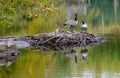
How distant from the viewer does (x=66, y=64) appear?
23.4 m

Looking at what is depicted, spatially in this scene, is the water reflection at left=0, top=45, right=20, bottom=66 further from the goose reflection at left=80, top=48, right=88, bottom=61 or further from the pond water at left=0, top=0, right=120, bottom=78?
the goose reflection at left=80, top=48, right=88, bottom=61

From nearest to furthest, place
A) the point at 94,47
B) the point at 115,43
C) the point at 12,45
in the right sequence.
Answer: the point at 12,45 → the point at 94,47 → the point at 115,43

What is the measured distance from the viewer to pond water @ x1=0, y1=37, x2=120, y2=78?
20391mm

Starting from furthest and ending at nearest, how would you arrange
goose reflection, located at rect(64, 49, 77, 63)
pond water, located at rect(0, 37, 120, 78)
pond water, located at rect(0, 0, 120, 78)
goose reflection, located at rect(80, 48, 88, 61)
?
goose reflection, located at rect(64, 49, 77, 63) → goose reflection, located at rect(80, 48, 88, 61) → pond water, located at rect(0, 0, 120, 78) → pond water, located at rect(0, 37, 120, 78)

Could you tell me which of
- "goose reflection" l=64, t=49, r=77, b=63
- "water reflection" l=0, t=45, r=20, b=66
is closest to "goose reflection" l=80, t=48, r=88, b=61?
"goose reflection" l=64, t=49, r=77, b=63

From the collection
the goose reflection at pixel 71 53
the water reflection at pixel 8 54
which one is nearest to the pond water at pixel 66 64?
the goose reflection at pixel 71 53

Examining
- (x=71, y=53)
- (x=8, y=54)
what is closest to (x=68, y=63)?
(x=8, y=54)

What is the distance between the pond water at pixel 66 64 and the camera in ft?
66.9

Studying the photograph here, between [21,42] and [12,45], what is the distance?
4956 mm

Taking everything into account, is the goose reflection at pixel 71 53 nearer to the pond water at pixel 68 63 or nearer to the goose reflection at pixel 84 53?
the pond water at pixel 68 63

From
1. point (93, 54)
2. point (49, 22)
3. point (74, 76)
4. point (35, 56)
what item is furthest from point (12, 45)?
point (49, 22)

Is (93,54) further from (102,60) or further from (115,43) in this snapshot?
(115,43)

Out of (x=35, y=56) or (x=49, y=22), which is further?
(x=49, y=22)

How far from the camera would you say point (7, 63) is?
2398 cm
